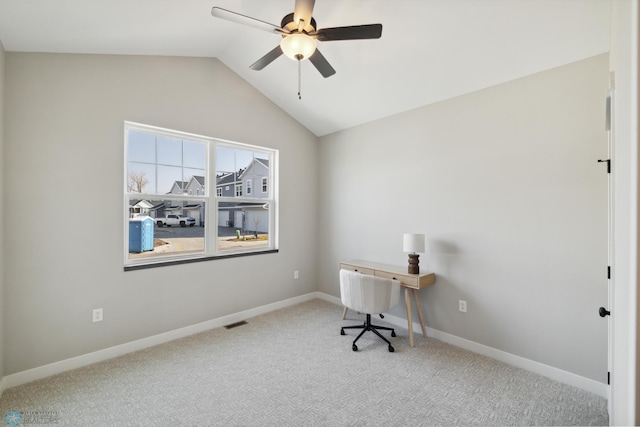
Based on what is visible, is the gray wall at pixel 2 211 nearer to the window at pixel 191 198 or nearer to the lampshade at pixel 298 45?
the window at pixel 191 198

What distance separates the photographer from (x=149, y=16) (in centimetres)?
226

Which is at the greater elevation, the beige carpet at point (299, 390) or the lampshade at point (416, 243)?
the lampshade at point (416, 243)

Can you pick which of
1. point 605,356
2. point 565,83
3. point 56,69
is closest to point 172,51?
point 56,69

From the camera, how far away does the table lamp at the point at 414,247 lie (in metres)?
3.05

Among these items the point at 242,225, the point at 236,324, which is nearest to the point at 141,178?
the point at 242,225

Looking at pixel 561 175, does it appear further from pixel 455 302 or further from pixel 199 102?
pixel 199 102

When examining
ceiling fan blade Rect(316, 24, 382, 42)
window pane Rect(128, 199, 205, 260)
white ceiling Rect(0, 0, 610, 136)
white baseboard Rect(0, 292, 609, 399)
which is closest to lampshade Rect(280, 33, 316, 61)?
ceiling fan blade Rect(316, 24, 382, 42)

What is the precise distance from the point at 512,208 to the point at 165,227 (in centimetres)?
372

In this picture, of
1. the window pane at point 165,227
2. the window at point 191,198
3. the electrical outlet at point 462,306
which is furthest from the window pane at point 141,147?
the electrical outlet at point 462,306

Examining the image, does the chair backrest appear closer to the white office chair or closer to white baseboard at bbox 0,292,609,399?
the white office chair

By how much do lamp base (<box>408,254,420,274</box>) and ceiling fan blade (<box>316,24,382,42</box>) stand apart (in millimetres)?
2211

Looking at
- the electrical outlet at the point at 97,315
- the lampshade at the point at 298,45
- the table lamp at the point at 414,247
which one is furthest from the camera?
the table lamp at the point at 414,247

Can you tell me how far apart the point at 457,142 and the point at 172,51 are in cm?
325

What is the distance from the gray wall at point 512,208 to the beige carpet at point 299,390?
0.44 meters
